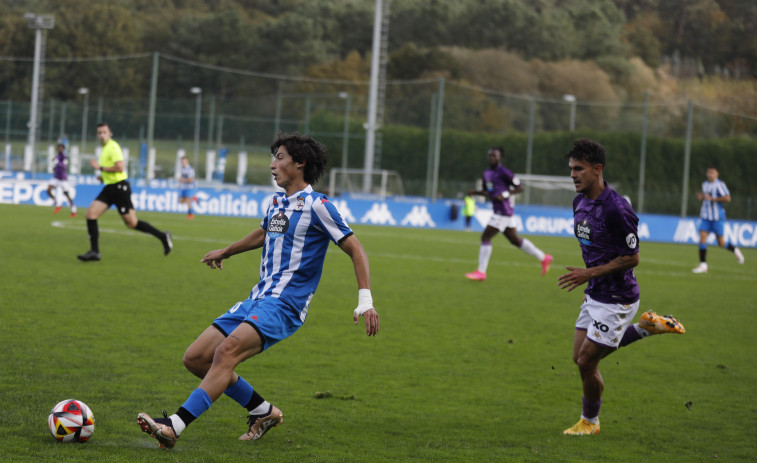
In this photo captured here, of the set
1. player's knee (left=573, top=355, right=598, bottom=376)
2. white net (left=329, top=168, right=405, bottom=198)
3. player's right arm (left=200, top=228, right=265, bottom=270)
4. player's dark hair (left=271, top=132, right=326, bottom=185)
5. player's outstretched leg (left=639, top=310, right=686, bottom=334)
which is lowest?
player's knee (left=573, top=355, right=598, bottom=376)

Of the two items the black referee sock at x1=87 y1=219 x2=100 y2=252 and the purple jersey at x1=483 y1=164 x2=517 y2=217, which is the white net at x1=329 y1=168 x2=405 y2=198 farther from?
the black referee sock at x1=87 y1=219 x2=100 y2=252

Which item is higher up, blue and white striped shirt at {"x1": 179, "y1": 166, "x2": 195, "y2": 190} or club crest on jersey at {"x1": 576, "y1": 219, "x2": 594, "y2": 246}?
blue and white striped shirt at {"x1": 179, "y1": 166, "x2": 195, "y2": 190}

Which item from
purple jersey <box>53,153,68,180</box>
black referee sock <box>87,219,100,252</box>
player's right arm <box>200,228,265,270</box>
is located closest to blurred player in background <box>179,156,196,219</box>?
purple jersey <box>53,153,68,180</box>

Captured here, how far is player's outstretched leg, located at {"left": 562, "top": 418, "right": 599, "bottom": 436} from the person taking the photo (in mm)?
6559

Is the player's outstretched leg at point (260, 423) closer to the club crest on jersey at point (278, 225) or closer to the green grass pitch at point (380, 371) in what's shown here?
the green grass pitch at point (380, 371)

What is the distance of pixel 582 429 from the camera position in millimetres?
6586

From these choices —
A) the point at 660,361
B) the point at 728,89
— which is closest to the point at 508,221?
the point at 660,361

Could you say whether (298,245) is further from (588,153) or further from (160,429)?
(588,153)

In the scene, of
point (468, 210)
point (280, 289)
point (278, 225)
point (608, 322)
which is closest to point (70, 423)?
point (280, 289)

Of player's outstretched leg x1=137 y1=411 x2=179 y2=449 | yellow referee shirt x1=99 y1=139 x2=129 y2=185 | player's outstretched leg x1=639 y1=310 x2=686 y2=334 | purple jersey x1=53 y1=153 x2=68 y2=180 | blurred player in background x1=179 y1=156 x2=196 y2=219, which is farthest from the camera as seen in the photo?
blurred player in background x1=179 y1=156 x2=196 y2=219

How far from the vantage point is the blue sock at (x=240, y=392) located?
5.68 m

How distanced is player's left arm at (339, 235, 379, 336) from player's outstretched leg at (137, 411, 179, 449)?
117 cm

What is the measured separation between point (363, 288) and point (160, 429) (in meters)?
1.36

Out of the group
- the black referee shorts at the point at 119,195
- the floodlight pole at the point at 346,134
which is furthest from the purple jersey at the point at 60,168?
the floodlight pole at the point at 346,134
